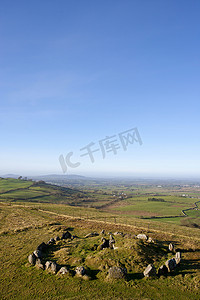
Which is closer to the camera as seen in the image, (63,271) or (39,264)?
(63,271)

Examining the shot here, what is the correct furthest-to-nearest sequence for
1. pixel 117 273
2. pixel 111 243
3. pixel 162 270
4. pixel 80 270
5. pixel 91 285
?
1. pixel 111 243
2. pixel 162 270
3. pixel 80 270
4. pixel 117 273
5. pixel 91 285

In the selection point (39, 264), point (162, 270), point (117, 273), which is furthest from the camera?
point (39, 264)

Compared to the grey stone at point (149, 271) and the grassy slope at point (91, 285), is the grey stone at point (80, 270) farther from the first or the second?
the grey stone at point (149, 271)

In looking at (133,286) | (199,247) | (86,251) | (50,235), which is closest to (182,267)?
(133,286)

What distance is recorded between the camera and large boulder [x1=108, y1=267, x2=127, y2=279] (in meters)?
21.4

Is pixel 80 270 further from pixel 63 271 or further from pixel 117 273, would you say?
pixel 117 273

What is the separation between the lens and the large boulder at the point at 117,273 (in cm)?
2136

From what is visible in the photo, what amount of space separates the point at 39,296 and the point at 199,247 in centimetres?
2853

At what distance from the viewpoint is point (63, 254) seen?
2778 centimetres

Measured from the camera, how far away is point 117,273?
21.6 metres

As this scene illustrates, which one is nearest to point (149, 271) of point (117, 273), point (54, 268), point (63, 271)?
point (117, 273)

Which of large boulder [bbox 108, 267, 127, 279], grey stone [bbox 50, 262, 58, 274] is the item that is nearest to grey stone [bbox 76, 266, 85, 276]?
grey stone [bbox 50, 262, 58, 274]

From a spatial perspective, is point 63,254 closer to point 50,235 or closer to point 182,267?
point 50,235

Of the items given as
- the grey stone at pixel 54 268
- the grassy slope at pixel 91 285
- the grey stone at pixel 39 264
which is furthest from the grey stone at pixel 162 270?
the grey stone at pixel 39 264
